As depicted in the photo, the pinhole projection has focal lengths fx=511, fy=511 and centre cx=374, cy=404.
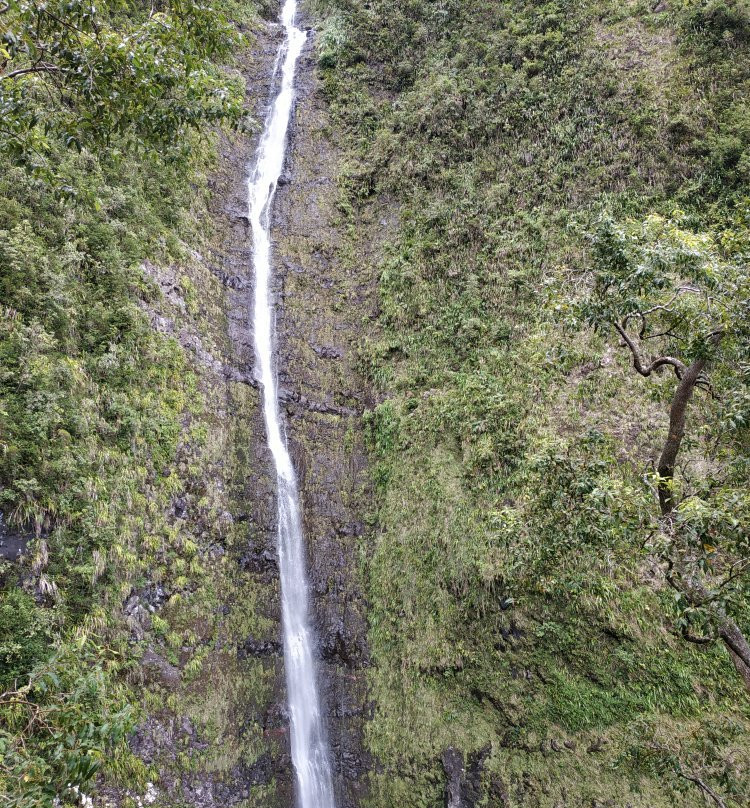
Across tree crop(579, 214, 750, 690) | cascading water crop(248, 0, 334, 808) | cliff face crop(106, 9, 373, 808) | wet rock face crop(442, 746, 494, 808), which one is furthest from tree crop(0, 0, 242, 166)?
wet rock face crop(442, 746, 494, 808)

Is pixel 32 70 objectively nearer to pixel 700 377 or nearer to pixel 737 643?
pixel 700 377

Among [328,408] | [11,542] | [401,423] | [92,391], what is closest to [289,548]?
[328,408]

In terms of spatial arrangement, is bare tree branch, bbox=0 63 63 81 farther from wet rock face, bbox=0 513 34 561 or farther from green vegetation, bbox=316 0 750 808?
wet rock face, bbox=0 513 34 561

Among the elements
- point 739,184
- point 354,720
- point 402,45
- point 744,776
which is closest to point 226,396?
point 354,720

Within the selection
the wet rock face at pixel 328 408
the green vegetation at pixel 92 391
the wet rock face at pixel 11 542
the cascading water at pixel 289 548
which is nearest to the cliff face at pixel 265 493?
the wet rock face at pixel 328 408

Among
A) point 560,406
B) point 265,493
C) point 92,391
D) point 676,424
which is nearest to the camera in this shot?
point 676,424

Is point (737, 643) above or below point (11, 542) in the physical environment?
above

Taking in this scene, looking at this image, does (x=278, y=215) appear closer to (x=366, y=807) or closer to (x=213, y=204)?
(x=213, y=204)
